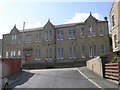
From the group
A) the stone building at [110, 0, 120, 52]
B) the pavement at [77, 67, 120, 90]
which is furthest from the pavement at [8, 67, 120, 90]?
the stone building at [110, 0, 120, 52]

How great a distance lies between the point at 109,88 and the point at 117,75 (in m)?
2.11

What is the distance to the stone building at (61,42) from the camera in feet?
153

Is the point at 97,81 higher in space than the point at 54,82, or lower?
higher

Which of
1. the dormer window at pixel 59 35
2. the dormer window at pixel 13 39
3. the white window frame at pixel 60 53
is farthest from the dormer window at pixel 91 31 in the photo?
the dormer window at pixel 13 39

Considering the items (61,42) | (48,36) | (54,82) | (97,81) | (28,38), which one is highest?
(48,36)

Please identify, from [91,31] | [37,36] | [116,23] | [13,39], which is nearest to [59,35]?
[37,36]

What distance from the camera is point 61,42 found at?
5059cm

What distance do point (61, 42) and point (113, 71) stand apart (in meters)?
32.9

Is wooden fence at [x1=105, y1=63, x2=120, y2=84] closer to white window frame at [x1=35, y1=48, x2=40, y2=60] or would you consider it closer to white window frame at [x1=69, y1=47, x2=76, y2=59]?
white window frame at [x1=69, y1=47, x2=76, y2=59]

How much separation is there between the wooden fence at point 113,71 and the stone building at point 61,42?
26010mm

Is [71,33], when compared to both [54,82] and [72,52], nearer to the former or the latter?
[72,52]

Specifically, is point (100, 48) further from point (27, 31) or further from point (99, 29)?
point (27, 31)

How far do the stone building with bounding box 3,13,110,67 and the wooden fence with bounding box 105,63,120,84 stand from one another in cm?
2601

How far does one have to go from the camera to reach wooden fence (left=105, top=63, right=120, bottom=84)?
16.9 metres
